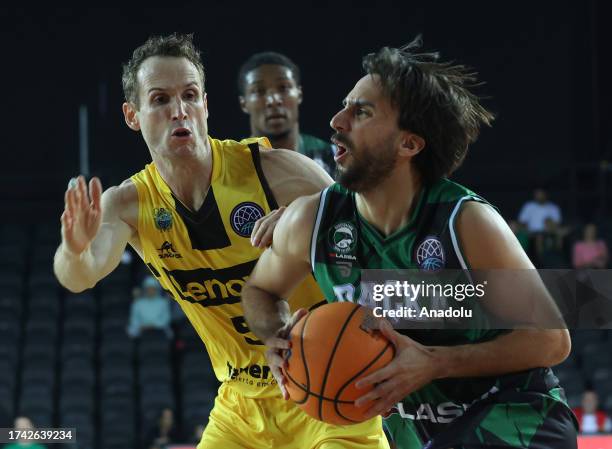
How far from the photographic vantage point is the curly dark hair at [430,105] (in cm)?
340

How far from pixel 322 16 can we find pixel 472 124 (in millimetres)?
11338

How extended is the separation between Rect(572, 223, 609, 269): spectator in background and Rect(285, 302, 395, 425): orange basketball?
9.21 m

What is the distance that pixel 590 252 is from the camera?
39.0 feet

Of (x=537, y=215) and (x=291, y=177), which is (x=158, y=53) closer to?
(x=291, y=177)

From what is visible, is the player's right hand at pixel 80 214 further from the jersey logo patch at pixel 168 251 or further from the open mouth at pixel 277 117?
the open mouth at pixel 277 117

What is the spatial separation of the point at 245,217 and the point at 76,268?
724mm

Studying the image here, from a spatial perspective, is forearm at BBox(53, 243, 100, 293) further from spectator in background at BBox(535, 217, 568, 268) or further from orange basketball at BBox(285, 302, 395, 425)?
spectator in background at BBox(535, 217, 568, 268)

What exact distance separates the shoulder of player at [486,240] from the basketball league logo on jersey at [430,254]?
9 centimetres

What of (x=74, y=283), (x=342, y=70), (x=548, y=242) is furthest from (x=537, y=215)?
(x=74, y=283)

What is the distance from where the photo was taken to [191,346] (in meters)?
12.2

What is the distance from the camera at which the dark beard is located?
3369 millimetres

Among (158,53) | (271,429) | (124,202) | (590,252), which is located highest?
(590,252)

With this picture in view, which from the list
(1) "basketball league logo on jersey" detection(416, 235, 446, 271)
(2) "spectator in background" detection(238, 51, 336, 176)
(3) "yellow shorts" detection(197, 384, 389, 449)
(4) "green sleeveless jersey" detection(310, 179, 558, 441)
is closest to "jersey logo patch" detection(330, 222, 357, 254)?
(4) "green sleeveless jersey" detection(310, 179, 558, 441)

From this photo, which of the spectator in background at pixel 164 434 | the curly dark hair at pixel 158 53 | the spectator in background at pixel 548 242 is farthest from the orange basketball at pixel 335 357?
the spectator in background at pixel 548 242
